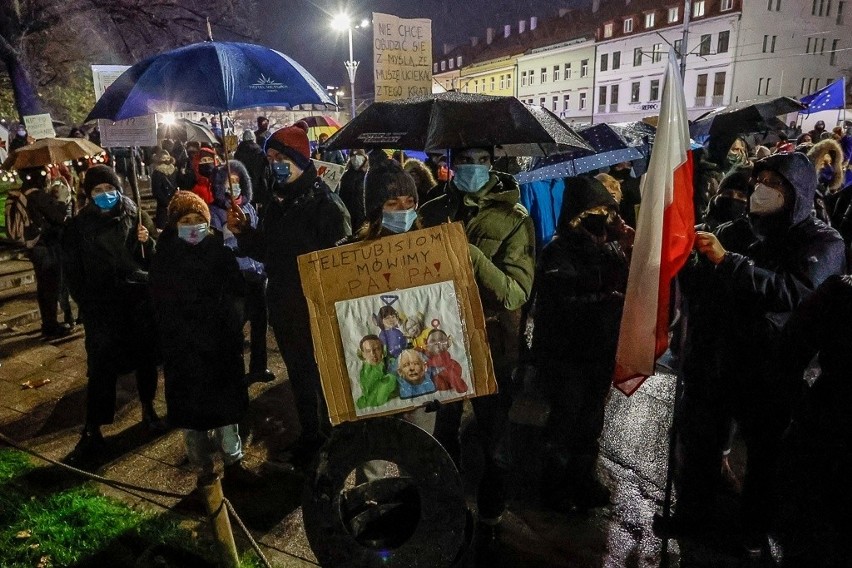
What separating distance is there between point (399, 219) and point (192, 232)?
4.51 feet

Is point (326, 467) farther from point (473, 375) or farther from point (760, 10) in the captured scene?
point (760, 10)

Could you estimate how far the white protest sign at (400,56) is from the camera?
589 centimetres

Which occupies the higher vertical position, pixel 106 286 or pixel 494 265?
pixel 494 265

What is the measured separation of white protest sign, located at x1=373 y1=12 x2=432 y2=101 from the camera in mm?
5895

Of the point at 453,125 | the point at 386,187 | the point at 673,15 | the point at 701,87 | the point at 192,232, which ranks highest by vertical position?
the point at 673,15

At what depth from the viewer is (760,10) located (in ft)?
127

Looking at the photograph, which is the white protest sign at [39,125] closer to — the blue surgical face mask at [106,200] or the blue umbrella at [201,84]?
the blue umbrella at [201,84]

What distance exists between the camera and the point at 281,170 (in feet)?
12.6

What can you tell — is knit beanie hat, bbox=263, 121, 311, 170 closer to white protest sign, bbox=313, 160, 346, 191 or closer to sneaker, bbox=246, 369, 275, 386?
white protest sign, bbox=313, 160, 346, 191

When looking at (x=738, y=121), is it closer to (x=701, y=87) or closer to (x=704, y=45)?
(x=701, y=87)

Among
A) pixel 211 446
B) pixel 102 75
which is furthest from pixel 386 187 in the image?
pixel 102 75

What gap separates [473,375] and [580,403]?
1.33m

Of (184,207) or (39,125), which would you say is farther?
(39,125)

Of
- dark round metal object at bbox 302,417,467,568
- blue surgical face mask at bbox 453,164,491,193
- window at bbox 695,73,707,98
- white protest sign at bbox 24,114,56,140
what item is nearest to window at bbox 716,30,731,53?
window at bbox 695,73,707,98
